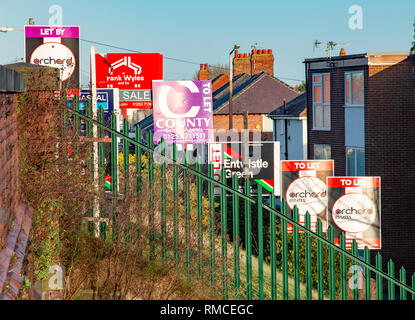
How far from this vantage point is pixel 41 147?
7645mm

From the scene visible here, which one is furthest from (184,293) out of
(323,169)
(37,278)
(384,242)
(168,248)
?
(384,242)

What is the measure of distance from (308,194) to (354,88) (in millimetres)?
8332

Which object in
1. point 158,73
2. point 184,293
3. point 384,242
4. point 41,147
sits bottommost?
point 384,242

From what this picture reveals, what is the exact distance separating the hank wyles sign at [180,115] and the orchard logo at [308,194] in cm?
343

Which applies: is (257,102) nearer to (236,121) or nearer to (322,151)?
(236,121)

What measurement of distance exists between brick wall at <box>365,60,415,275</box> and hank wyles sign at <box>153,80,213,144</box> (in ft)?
27.0

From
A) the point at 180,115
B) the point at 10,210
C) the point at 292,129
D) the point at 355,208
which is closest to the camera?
the point at 10,210

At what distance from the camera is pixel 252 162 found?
28875mm

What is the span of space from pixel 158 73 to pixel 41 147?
21942 mm

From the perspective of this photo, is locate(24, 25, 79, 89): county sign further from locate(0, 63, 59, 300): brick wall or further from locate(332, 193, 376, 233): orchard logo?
locate(332, 193, 376, 233): orchard logo

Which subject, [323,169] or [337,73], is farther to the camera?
[337,73]

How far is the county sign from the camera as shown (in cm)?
1460

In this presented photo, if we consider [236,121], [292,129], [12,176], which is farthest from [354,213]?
[236,121]
